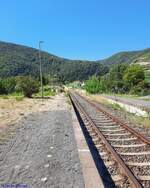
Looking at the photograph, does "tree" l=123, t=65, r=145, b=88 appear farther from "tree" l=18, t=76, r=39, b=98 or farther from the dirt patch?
the dirt patch

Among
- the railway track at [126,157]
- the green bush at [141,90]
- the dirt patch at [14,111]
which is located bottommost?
the green bush at [141,90]

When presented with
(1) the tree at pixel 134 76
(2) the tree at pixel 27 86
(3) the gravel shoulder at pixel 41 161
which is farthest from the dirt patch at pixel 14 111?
(1) the tree at pixel 134 76

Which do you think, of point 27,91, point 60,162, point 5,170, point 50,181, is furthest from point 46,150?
point 27,91

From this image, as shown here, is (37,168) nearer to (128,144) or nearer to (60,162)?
(60,162)

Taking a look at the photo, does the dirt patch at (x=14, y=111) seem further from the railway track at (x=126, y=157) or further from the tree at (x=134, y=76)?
the tree at (x=134, y=76)

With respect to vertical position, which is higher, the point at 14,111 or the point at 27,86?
the point at 27,86

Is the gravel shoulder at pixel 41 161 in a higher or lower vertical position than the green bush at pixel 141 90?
higher

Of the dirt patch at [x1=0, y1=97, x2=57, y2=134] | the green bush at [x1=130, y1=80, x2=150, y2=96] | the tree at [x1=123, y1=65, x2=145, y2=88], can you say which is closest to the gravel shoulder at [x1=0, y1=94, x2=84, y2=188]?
the dirt patch at [x1=0, y1=97, x2=57, y2=134]

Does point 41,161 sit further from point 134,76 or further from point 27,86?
point 134,76

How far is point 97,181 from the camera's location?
21.5 ft

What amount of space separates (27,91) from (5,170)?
48365 mm

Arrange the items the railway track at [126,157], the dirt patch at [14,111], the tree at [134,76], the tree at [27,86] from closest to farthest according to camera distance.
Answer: the railway track at [126,157], the dirt patch at [14,111], the tree at [27,86], the tree at [134,76]

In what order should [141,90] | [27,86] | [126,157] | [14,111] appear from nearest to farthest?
[126,157] → [14,111] → [27,86] → [141,90]

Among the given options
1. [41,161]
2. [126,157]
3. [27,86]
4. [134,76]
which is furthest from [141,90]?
[41,161]
